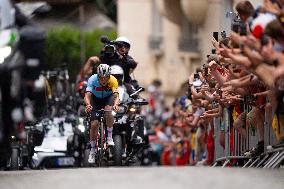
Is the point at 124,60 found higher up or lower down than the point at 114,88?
higher up

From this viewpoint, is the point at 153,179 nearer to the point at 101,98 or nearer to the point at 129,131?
the point at 101,98

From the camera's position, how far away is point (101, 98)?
89.5 feet

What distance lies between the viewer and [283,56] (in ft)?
62.6

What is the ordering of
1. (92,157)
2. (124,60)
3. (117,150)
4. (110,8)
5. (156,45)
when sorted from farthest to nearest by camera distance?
1. (110,8)
2. (156,45)
3. (124,60)
4. (92,157)
5. (117,150)

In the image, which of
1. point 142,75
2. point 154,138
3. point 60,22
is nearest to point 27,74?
point 154,138

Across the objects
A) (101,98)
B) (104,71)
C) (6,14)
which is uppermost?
(6,14)

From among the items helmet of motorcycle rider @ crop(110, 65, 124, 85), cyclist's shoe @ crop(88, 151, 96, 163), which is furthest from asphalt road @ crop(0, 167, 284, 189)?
helmet of motorcycle rider @ crop(110, 65, 124, 85)

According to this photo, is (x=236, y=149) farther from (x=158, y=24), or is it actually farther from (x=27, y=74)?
(x=158, y=24)

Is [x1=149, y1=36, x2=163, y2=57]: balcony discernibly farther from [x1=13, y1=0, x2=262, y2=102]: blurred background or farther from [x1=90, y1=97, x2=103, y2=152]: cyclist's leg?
[x1=90, y1=97, x2=103, y2=152]: cyclist's leg

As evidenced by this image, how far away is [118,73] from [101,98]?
1685 mm

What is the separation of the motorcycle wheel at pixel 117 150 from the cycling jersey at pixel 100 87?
2.45ft

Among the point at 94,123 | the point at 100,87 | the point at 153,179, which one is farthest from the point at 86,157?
the point at 153,179

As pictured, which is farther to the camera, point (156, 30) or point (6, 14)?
point (156, 30)

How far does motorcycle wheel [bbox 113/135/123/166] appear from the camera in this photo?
26875 mm
